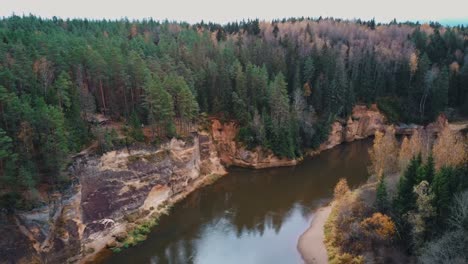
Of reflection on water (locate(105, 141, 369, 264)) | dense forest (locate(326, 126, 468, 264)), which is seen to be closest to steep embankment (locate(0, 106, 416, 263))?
reflection on water (locate(105, 141, 369, 264))

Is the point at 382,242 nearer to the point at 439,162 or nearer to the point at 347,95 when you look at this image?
the point at 439,162

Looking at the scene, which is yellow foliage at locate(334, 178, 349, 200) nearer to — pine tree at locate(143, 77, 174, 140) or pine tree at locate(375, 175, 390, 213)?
pine tree at locate(375, 175, 390, 213)

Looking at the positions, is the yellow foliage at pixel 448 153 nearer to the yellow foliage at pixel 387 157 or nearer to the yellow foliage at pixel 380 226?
the yellow foliage at pixel 387 157

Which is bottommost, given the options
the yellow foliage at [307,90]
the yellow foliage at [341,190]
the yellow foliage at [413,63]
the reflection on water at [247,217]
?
the reflection on water at [247,217]

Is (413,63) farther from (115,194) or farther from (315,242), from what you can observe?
(115,194)

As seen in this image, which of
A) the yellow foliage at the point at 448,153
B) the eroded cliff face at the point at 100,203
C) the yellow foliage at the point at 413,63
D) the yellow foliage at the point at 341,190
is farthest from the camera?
the yellow foliage at the point at 413,63

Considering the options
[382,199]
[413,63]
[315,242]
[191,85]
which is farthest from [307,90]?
[315,242]

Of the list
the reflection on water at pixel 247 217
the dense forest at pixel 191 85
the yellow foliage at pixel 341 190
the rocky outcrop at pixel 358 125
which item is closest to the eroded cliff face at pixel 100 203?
the dense forest at pixel 191 85
